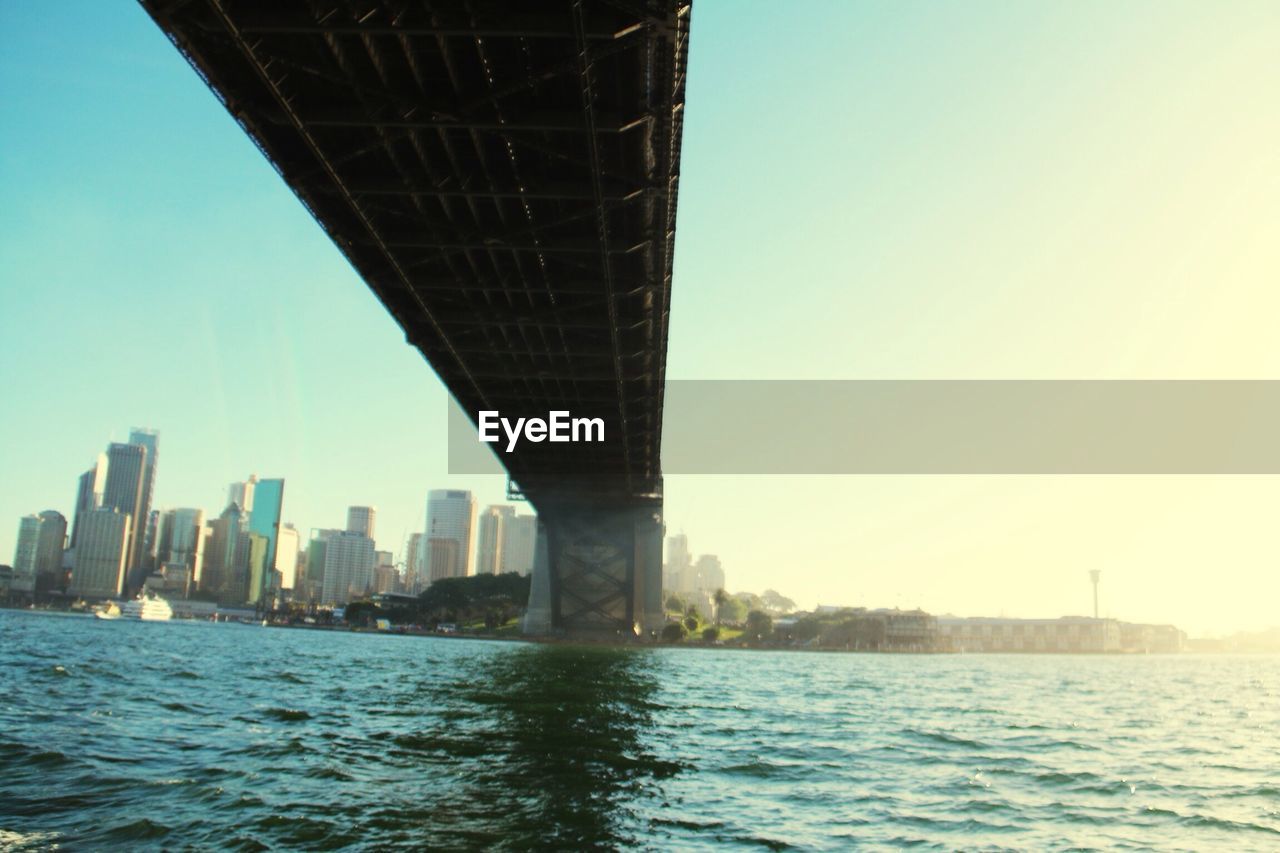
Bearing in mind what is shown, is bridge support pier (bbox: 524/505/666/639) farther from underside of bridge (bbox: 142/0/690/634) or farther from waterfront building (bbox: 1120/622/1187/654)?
waterfront building (bbox: 1120/622/1187/654)

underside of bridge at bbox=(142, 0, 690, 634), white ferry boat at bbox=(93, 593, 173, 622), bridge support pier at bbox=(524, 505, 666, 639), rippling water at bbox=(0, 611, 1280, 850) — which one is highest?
underside of bridge at bbox=(142, 0, 690, 634)

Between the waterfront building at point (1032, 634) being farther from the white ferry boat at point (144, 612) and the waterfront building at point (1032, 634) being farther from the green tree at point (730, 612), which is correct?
the white ferry boat at point (144, 612)

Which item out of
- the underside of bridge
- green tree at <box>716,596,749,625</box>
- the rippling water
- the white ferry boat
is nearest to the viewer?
the rippling water

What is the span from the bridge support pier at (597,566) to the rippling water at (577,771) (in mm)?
42509

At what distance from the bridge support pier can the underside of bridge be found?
3792 centimetres

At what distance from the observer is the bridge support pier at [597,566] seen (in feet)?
235

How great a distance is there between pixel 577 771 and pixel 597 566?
2348 inches

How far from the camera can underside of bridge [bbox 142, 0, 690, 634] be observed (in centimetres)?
1484

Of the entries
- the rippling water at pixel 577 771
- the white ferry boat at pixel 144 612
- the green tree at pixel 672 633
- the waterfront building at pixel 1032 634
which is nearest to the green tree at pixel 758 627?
the green tree at pixel 672 633

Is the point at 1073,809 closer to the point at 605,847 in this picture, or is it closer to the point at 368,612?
the point at 605,847

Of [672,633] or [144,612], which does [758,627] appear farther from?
[144,612]

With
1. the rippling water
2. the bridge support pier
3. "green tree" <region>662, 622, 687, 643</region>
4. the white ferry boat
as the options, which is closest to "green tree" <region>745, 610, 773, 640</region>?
"green tree" <region>662, 622, 687, 643</region>

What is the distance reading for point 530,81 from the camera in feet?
51.8

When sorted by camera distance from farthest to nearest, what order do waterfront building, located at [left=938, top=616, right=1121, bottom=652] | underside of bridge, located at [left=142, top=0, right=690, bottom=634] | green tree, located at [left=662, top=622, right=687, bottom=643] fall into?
waterfront building, located at [left=938, top=616, right=1121, bottom=652] < green tree, located at [left=662, top=622, right=687, bottom=643] < underside of bridge, located at [left=142, top=0, right=690, bottom=634]
